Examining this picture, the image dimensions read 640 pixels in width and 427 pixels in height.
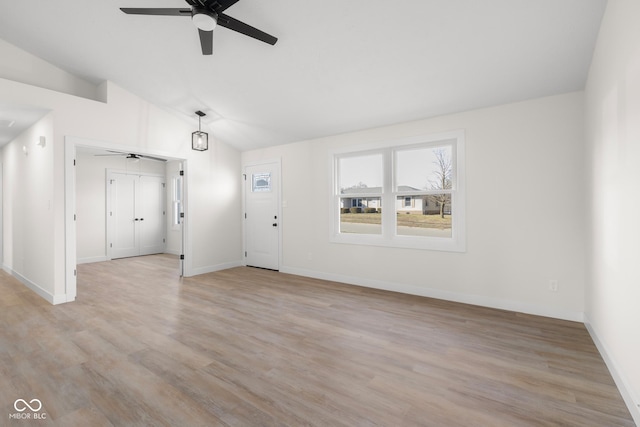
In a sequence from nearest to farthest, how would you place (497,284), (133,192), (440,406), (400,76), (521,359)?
(440,406) → (521,359) → (400,76) → (497,284) → (133,192)

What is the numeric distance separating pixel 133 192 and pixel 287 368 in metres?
7.47

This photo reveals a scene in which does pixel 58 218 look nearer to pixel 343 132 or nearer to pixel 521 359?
pixel 343 132

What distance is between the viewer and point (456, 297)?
13.1 feet

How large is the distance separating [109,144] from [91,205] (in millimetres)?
3670

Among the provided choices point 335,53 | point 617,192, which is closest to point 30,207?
point 335,53

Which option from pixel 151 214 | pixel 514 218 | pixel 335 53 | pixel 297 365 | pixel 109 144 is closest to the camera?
pixel 297 365

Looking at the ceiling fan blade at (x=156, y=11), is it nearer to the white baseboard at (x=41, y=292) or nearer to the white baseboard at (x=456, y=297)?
the white baseboard at (x=41, y=292)

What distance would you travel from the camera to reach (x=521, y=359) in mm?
2482

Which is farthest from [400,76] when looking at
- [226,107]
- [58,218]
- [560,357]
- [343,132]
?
[58,218]

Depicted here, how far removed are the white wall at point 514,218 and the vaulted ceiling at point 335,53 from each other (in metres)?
0.26

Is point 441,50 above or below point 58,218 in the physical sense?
above

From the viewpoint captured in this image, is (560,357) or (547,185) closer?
(560,357)

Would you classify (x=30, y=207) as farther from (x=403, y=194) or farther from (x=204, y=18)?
(x=403, y=194)

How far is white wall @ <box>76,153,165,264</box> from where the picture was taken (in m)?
6.91
